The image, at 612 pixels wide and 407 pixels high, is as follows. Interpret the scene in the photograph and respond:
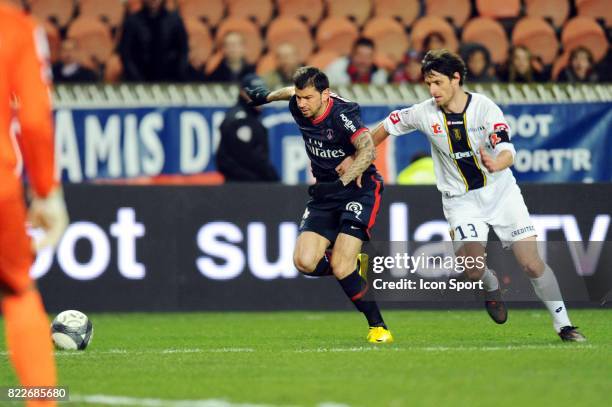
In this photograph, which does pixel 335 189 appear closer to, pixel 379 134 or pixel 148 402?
pixel 379 134

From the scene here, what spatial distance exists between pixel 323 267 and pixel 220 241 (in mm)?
2817

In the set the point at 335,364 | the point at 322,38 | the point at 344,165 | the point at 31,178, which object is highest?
the point at 31,178

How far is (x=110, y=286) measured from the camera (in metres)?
12.4

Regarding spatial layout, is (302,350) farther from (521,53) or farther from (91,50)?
(91,50)

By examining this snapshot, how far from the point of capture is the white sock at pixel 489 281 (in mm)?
9250

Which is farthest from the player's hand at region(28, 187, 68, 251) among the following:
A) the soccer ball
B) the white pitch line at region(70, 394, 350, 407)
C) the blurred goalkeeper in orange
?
the soccer ball

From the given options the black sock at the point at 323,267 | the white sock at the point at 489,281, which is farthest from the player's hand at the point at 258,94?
the white sock at the point at 489,281

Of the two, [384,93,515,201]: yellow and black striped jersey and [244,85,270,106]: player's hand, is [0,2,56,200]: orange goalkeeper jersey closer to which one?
[384,93,515,201]: yellow and black striped jersey

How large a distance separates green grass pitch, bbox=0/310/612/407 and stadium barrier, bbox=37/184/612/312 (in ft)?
2.49

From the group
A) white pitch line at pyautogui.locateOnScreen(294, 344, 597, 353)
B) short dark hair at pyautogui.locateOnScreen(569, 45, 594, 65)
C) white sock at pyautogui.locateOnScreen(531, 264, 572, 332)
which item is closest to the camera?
white pitch line at pyautogui.locateOnScreen(294, 344, 597, 353)

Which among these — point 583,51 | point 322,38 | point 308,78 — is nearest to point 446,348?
point 308,78

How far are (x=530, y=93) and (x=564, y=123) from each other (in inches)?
18.7

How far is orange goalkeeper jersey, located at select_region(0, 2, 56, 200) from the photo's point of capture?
4.83m

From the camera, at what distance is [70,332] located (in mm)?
9078
